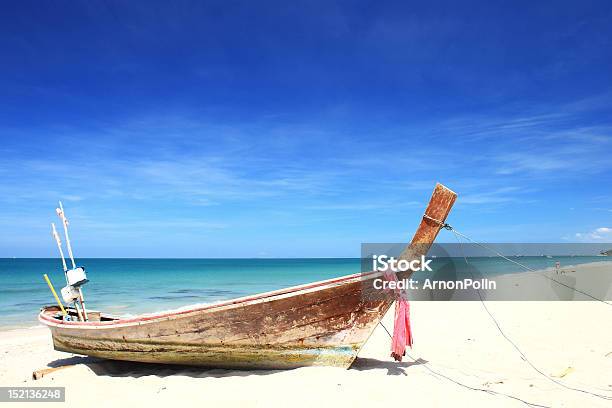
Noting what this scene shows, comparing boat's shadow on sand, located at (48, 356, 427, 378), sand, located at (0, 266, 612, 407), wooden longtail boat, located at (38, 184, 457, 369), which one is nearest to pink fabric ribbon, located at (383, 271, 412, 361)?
wooden longtail boat, located at (38, 184, 457, 369)

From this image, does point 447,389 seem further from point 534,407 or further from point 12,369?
point 12,369

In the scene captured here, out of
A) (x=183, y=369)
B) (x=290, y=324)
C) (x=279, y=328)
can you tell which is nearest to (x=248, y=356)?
(x=279, y=328)

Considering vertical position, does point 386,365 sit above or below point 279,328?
below

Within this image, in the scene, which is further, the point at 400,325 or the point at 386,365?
the point at 386,365

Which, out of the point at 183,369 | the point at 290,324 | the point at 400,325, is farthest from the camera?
the point at 183,369

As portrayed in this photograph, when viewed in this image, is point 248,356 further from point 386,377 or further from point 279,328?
point 386,377

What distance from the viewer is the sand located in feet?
15.1

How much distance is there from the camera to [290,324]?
5148 mm

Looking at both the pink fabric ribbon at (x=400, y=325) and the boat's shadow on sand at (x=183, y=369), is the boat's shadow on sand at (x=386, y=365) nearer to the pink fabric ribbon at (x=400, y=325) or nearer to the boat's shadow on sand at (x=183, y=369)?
the boat's shadow on sand at (x=183, y=369)

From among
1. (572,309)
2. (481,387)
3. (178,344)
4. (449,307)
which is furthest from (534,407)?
(449,307)

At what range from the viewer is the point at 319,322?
515cm

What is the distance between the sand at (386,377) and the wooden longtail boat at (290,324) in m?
0.23

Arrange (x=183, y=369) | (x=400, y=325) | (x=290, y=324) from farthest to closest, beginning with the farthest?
1. (x=183, y=369)
2. (x=400, y=325)
3. (x=290, y=324)

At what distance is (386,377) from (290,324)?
136cm
